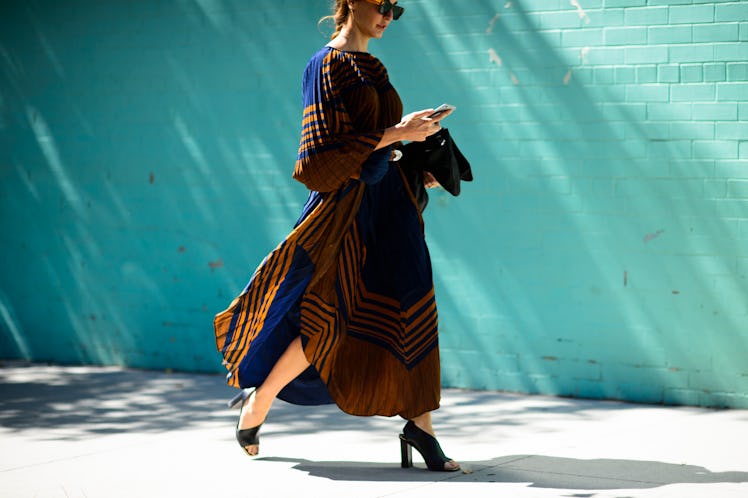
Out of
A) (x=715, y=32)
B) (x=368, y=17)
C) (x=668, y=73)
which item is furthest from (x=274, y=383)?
(x=715, y=32)

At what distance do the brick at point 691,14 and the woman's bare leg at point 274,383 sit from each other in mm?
3023

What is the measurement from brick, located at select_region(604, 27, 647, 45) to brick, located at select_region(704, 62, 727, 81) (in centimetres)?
40

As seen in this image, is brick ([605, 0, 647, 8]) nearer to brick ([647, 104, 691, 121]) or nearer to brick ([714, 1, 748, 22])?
brick ([714, 1, 748, 22])

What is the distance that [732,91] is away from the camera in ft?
21.4

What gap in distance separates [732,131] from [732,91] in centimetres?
22

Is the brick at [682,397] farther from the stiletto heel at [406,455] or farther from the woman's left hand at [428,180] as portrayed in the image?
the woman's left hand at [428,180]

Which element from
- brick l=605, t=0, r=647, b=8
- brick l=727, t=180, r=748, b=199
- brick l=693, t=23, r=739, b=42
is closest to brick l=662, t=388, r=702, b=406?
brick l=727, t=180, r=748, b=199

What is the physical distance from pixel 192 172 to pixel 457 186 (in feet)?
11.5

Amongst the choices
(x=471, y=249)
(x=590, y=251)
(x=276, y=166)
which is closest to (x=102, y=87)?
(x=276, y=166)

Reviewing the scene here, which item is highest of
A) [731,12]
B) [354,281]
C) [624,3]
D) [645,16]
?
[624,3]

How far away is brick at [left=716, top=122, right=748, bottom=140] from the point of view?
6496 mm

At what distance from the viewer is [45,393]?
7.69 m

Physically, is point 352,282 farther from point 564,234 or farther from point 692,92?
point 692,92

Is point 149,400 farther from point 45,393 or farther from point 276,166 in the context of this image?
point 276,166
